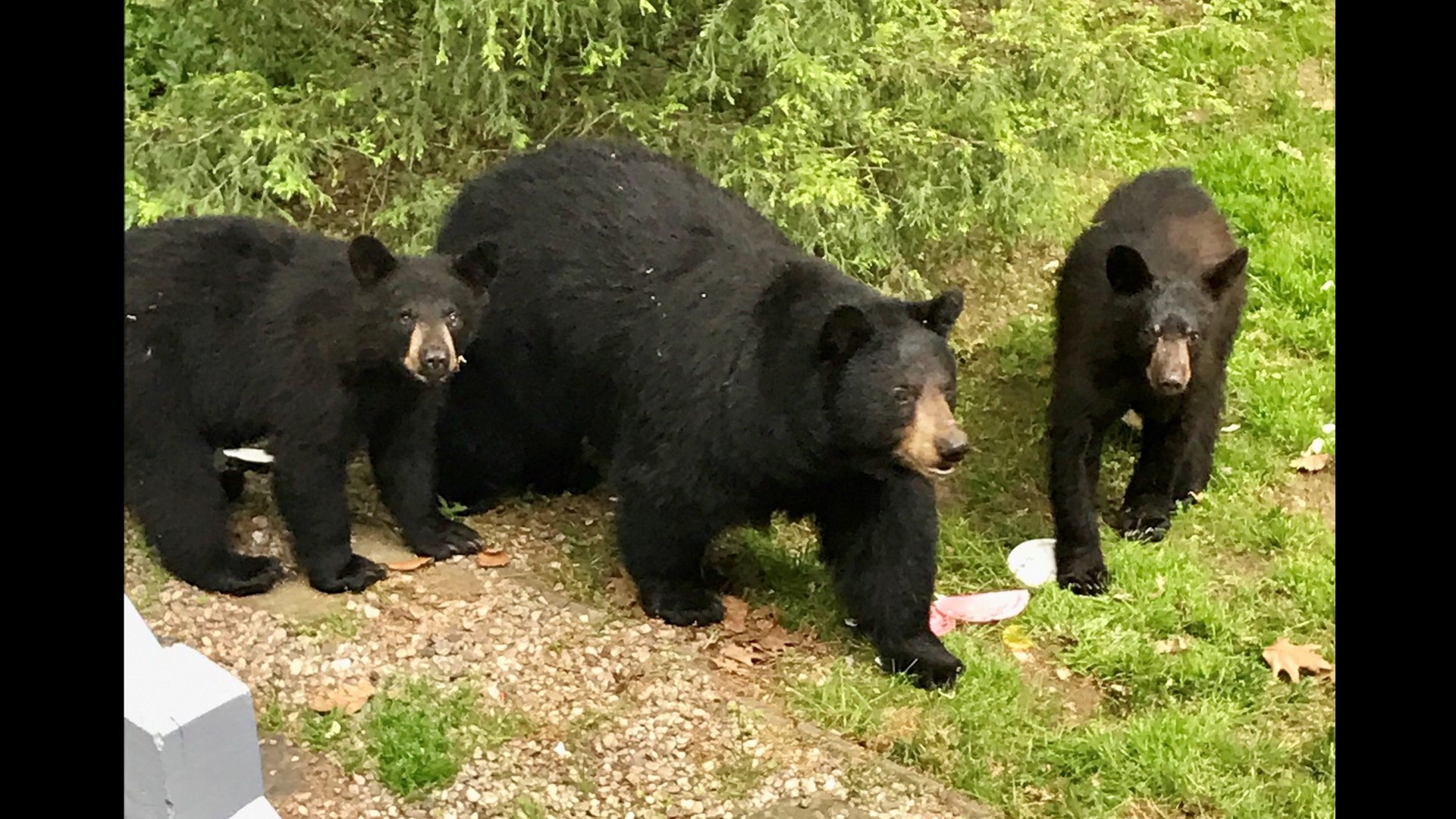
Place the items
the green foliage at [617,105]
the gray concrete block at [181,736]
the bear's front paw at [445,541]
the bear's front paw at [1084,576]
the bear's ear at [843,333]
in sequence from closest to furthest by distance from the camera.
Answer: the gray concrete block at [181,736] → the bear's ear at [843,333] → the bear's front paw at [445,541] → the bear's front paw at [1084,576] → the green foliage at [617,105]

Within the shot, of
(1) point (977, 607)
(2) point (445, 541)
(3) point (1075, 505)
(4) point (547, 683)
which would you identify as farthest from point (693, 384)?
(3) point (1075, 505)

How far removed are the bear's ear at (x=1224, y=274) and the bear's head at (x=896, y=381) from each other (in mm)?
1605

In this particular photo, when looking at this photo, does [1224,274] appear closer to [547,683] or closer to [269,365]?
[547,683]

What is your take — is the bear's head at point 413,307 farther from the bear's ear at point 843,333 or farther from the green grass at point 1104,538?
the bear's ear at point 843,333

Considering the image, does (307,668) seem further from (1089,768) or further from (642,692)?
(1089,768)

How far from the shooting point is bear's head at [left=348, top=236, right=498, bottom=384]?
4.45m

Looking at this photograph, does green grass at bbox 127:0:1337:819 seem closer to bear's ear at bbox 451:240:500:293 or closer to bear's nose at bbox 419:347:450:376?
bear's nose at bbox 419:347:450:376

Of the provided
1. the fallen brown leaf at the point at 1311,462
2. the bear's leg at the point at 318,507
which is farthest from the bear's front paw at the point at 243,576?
the fallen brown leaf at the point at 1311,462

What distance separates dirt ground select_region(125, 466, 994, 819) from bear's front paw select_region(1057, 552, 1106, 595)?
1.16 metres

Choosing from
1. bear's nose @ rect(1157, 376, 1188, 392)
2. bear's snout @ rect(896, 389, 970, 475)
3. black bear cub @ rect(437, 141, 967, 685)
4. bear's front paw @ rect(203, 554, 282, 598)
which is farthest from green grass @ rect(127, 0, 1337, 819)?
bear's snout @ rect(896, 389, 970, 475)

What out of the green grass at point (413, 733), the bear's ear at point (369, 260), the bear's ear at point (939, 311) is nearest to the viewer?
the green grass at point (413, 733)

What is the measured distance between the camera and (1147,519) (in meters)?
5.73

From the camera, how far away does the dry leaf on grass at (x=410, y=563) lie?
4891 mm
